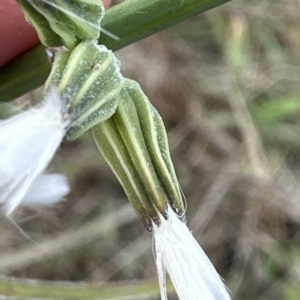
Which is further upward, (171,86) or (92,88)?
(92,88)

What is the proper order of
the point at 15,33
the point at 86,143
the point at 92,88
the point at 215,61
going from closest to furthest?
the point at 92,88 < the point at 15,33 < the point at 86,143 < the point at 215,61

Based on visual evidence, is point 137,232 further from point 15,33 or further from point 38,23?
point 38,23

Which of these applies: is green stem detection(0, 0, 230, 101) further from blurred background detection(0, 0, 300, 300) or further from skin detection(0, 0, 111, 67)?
blurred background detection(0, 0, 300, 300)

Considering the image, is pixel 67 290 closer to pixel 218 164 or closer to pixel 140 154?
pixel 140 154

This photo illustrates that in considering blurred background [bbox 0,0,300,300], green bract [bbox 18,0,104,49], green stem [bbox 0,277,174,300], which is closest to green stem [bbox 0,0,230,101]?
green bract [bbox 18,0,104,49]

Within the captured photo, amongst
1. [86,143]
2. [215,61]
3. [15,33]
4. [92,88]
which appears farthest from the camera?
[215,61]

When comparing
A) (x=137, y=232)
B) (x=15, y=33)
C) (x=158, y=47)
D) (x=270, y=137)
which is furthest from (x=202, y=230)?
(x=15, y=33)

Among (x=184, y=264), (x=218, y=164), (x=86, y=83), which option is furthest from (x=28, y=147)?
(x=218, y=164)
